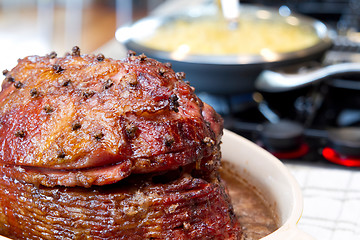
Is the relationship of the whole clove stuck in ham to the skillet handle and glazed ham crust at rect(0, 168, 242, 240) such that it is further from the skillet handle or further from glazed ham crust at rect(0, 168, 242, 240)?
the skillet handle

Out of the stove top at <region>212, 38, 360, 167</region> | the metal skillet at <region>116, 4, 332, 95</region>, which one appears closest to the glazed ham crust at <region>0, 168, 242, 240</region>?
the stove top at <region>212, 38, 360, 167</region>

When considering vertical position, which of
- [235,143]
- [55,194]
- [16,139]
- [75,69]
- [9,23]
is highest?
[75,69]

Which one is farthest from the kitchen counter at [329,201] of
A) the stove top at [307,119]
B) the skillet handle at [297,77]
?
the skillet handle at [297,77]

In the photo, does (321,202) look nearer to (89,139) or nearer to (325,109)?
(89,139)

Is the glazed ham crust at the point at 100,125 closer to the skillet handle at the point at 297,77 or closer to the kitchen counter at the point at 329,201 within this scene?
the kitchen counter at the point at 329,201

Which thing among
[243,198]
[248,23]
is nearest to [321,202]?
[243,198]

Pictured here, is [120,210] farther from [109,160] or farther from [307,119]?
[307,119]
